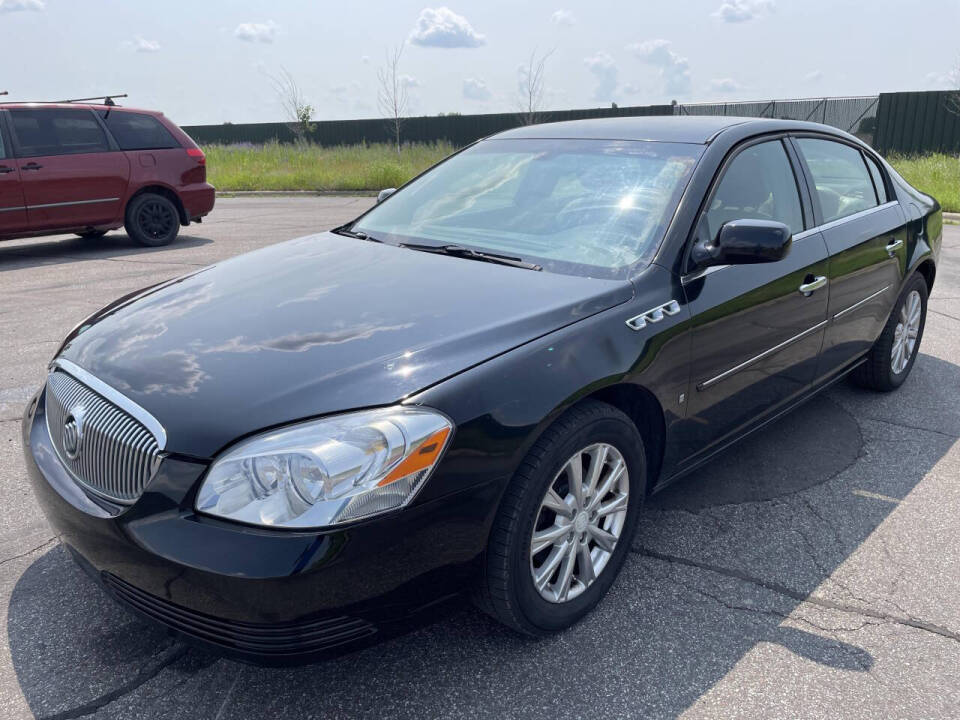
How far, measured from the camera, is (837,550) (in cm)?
319

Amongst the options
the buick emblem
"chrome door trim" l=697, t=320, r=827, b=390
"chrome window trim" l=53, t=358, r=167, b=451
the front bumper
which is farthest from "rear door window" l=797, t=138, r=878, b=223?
the buick emblem

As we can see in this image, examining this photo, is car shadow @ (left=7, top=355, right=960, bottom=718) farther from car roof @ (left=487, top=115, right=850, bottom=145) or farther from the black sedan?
car roof @ (left=487, top=115, right=850, bottom=145)

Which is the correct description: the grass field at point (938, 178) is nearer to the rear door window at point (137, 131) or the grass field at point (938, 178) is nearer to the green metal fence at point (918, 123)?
the green metal fence at point (918, 123)

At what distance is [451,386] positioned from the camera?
222 centimetres

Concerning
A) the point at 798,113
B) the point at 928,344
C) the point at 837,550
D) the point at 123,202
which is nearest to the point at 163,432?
the point at 837,550

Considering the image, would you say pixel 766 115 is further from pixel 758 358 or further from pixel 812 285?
pixel 758 358

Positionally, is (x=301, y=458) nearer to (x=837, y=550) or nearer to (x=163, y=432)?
(x=163, y=432)

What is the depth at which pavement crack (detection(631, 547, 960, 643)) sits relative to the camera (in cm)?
271

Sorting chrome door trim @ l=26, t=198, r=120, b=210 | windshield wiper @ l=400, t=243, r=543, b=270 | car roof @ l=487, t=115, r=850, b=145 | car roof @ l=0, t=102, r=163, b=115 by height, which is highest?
car roof @ l=0, t=102, r=163, b=115

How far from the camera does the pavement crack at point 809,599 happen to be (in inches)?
107

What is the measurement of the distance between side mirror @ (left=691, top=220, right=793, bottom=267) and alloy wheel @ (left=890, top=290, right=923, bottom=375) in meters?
2.24

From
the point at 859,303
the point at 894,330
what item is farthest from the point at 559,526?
the point at 894,330

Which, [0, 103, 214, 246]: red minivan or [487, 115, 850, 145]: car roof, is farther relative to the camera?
[0, 103, 214, 246]: red minivan

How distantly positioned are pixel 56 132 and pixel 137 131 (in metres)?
1.00
